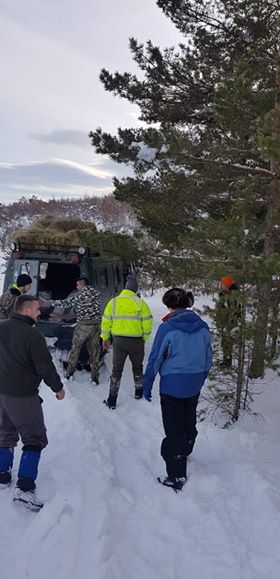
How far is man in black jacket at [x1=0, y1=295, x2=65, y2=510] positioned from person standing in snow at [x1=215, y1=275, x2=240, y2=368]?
98.7 inches

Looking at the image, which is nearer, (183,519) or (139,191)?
(183,519)

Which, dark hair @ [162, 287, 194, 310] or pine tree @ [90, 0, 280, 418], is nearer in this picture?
dark hair @ [162, 287, 194, 310]

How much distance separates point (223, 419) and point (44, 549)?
136 inches

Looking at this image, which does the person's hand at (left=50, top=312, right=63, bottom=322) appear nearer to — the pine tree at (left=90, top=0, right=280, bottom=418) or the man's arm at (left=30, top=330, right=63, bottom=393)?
the pine tree at (left=90, top=0, right=280, bottom=418)

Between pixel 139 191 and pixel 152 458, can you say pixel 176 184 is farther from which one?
pixel 152 458

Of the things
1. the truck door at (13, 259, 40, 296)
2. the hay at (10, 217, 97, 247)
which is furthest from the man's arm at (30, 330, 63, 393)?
the hay at (10, 217, 97, 247)

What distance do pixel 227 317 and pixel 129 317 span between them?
1579 millimetres

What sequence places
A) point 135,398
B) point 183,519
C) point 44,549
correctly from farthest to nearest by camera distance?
point 135,398 → point 183,519 → point 44,549

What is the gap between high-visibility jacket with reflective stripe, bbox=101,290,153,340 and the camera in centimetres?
645

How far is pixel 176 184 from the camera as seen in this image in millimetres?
9078

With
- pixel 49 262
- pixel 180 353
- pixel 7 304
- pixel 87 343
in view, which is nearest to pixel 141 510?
pixel 180 353

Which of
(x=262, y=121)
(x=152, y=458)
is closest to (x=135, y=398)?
(x=152, y=458)

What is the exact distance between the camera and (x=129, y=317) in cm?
645

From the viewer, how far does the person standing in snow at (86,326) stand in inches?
291
